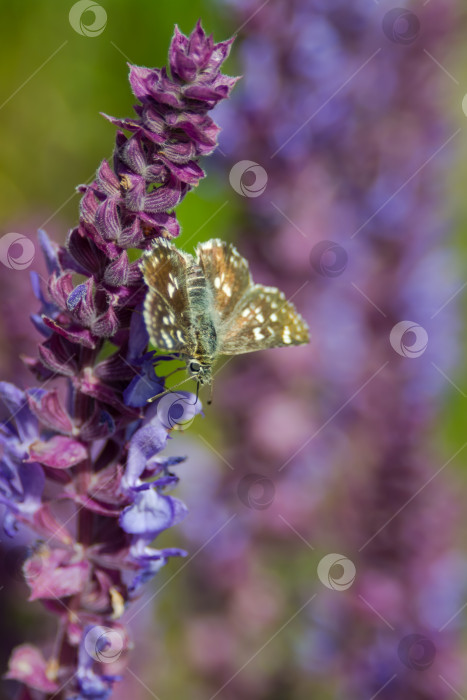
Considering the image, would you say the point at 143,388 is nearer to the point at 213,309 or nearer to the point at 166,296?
the point at 166,296

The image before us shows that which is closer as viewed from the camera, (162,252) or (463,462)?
(162,252)

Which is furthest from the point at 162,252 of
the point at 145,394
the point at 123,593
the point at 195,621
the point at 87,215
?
the point at 195,621

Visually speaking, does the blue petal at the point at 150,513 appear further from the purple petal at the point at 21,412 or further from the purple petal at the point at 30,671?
the purple petal at the point at 30,671

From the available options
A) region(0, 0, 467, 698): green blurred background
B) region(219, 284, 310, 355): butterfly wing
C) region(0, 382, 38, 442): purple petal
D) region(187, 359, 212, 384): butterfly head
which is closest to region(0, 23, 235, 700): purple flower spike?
region(0, 382, 38, 442): purple petal

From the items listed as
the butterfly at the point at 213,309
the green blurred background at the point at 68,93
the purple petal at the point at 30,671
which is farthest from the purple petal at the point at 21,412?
the green blurred background at the point at 68,93

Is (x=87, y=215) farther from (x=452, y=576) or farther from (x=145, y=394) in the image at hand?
(x=452, y=576)

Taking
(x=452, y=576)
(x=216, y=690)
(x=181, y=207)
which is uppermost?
(x=181, y=207)

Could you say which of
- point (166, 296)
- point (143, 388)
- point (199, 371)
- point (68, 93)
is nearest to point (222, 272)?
point (199, 371)
